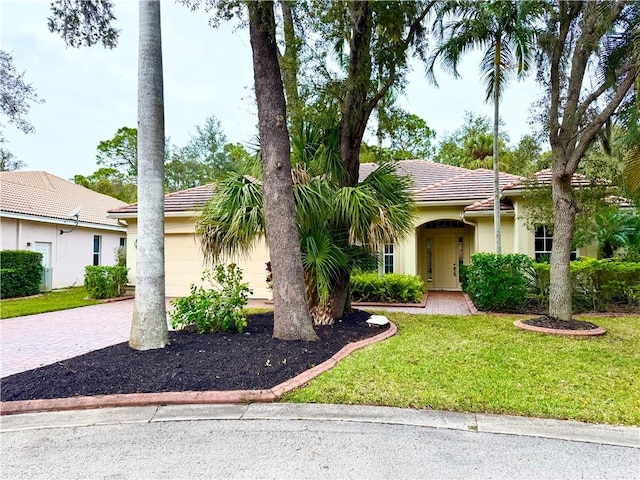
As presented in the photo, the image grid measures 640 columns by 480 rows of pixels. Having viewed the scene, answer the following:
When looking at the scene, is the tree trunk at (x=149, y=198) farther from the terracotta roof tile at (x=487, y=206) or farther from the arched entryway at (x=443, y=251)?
the arched entryway at (x=443, y=251)

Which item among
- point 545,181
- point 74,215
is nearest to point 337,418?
point 545,181

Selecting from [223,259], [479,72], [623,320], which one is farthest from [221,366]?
[479,72]

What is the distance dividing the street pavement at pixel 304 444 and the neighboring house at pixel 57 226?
15.0m

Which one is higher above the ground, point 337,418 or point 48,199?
point 48,199

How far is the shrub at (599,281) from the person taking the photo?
9.89 meters

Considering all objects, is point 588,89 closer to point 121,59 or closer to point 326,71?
point 326,71

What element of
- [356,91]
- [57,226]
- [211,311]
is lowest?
[211,311]

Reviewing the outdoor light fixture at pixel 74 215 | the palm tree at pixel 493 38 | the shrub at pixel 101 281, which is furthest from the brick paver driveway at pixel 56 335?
the palm tree at pixel 493 38

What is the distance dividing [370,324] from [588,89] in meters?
6.93

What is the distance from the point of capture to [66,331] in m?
8.41

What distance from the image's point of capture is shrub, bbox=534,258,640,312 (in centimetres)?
989

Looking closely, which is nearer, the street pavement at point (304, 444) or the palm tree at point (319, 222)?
the street pavement at point (304, 444)

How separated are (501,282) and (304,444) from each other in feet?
26.8

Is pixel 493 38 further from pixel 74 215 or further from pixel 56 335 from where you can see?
pixel 74 215
